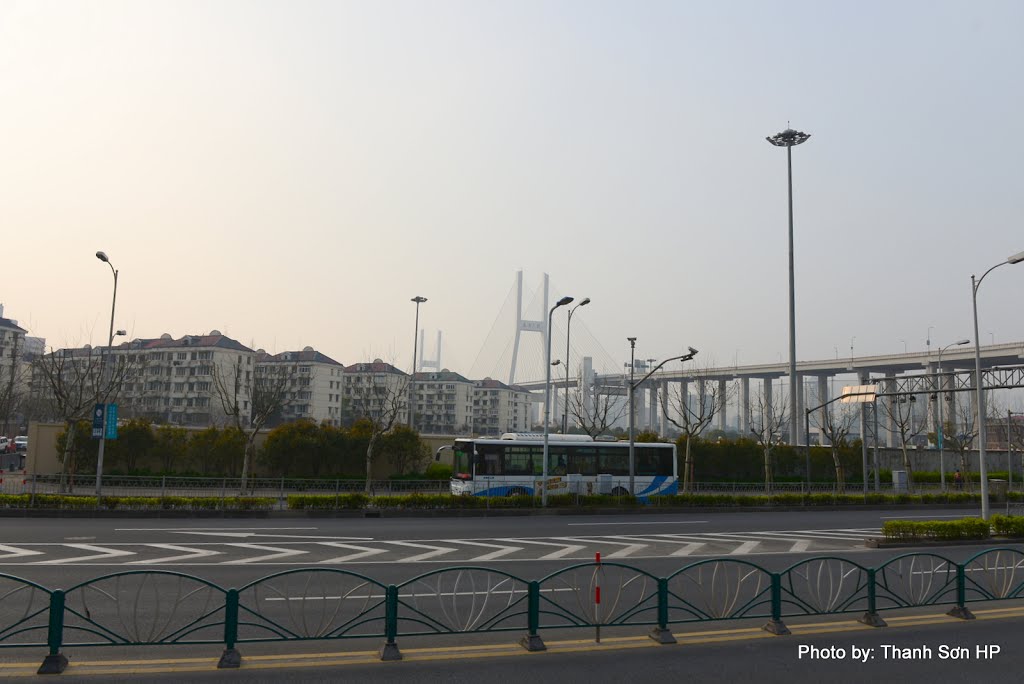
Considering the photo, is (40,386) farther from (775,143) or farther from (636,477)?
(775,143)

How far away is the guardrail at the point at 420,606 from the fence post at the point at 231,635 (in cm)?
1

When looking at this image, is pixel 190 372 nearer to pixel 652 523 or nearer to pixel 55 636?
pixel 652 523

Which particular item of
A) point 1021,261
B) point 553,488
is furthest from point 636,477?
point 1021,261

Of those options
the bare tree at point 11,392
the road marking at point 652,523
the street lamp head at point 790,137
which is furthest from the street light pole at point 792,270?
the bare tree at point 11,392

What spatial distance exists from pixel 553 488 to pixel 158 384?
238ft

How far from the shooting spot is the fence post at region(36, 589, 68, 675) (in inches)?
261

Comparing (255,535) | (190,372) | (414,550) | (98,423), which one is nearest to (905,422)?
(414,550)

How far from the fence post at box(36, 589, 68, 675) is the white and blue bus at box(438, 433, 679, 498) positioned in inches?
879

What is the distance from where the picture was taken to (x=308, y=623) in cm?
884

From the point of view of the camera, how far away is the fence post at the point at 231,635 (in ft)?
23.1

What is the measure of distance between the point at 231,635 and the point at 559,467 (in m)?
24.3

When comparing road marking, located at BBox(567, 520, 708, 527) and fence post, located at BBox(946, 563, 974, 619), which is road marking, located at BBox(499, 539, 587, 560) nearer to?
road marking, located at BBox(567, 520, 708, 527)

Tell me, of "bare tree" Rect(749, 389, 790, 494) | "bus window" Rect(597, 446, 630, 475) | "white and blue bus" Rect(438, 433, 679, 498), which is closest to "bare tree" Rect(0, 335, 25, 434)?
"white and blue bus" Rect(438, 433, 679, 498)

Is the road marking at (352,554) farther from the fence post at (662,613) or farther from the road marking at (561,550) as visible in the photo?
the fence post at (662,613)
